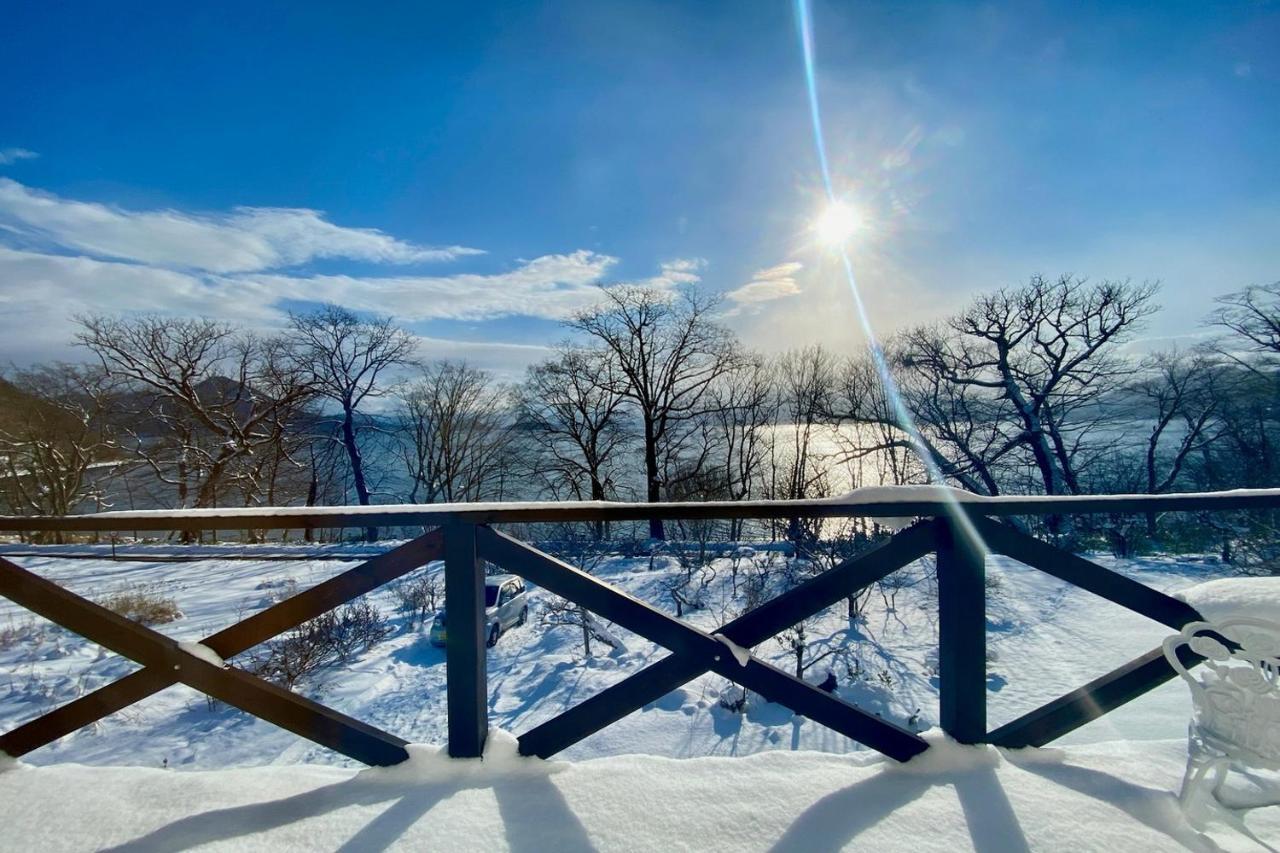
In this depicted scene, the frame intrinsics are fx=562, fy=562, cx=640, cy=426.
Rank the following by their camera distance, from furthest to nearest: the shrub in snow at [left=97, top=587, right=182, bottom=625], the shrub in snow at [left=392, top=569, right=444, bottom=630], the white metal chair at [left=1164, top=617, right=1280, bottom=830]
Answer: the shrub in snow at [left=392, top=569, right=444, bottom=630] < the shrub in snow at [left=97, top=587, right=182, bottom=625] < the white metal chair at [left=1164, top=617, right=1280, bottom=830]

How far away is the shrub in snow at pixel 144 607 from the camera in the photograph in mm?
6051

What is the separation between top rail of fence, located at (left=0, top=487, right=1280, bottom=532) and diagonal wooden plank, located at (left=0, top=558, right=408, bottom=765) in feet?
1.02

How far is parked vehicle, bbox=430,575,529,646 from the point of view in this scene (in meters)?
6.34

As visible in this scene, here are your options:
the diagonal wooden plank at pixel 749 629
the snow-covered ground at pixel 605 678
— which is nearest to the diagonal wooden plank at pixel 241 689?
the diagonal wooden plank at pixel 749 629

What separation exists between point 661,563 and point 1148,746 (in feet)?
27.1

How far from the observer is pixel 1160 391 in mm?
16969

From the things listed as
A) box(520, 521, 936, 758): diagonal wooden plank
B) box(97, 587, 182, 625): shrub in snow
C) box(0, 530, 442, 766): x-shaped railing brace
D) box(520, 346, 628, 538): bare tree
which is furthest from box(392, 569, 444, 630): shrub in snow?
box(520, 346, 628, 538): bare tree

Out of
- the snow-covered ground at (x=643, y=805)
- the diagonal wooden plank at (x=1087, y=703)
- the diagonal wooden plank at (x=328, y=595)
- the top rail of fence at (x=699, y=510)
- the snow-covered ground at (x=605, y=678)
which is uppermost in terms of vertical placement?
the top rail of fence at (x=699, y=510)

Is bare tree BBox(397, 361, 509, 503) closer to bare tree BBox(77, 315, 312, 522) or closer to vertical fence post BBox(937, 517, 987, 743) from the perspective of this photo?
bare tree BBox(77, 315, 312, 522)

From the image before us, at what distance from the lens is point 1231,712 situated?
52.7 inches

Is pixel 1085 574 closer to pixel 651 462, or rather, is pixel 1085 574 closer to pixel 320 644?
pixel 320 644

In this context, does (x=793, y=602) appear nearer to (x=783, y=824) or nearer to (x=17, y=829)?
(x=783, y=824)

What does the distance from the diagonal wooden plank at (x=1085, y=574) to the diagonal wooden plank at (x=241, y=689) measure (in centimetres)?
194

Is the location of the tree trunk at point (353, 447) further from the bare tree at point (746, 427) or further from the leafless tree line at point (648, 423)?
the bare tree at point (746, 427)
